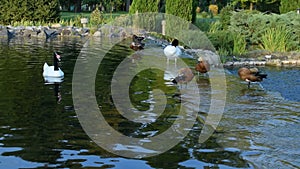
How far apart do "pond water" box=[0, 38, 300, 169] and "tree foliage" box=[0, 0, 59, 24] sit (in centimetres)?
1583

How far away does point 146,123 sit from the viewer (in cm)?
776

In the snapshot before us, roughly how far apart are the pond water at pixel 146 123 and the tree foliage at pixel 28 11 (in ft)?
51.9

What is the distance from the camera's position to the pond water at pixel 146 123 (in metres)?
5.98

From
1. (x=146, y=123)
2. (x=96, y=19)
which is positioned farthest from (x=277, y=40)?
(x=96, y=19)

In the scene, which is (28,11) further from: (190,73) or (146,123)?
(146,123)

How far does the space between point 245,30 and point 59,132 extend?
13322 mm

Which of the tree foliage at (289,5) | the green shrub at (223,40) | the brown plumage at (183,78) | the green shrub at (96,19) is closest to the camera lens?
the brown plumage at (183,78)

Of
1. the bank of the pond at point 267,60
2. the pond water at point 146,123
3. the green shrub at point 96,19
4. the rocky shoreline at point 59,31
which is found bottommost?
the pond water at point 146,123

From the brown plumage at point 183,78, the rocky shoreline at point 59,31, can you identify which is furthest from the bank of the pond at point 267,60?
the rocky shoreline at point 59,31

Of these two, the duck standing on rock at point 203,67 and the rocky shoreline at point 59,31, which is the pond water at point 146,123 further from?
the rocky shoreline at point 59,31

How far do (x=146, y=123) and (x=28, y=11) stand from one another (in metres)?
22.5

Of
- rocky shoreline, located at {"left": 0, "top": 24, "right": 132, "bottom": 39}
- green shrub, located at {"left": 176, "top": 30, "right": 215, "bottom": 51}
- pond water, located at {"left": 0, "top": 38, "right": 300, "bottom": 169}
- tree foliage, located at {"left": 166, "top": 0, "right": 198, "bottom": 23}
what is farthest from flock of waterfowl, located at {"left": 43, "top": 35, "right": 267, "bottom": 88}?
rocky shoreline, located at {"left": 0, "top": 24, "right": 132, "bottom": 39}

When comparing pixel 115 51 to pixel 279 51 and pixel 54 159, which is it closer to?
pixel 279 51

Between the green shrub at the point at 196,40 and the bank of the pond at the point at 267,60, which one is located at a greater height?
the green shrub at the point at 196,40
